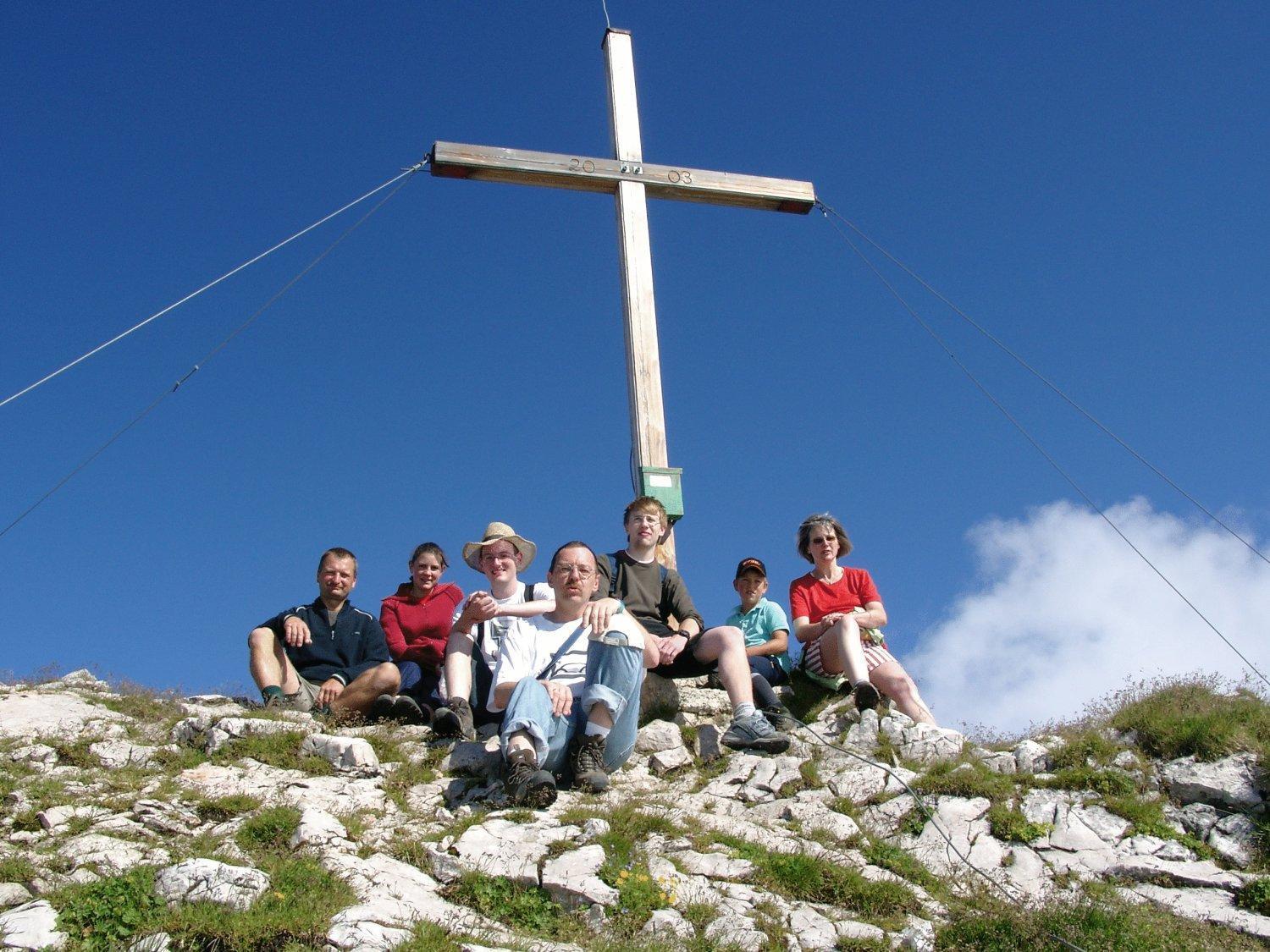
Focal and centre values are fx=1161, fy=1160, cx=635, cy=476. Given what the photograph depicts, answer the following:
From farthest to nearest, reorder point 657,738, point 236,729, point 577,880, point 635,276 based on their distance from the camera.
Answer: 1. point 635,276
2. point 657,738
3. point 236,729
4. point 577,880

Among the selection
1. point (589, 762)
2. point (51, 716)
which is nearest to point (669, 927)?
point (589, 762)

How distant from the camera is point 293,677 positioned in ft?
25.4

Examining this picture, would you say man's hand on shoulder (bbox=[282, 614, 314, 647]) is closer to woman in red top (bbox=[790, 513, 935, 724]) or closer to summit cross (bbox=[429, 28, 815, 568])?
summit cross (bbox=[429, 28, 815, 568])

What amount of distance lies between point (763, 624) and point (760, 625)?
0.9 inches

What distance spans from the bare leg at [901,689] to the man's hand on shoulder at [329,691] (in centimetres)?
353

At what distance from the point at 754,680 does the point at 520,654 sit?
5.81 feet

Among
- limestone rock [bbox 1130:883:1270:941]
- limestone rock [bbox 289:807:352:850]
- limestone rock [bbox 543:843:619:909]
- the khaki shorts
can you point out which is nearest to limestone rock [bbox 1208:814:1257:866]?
limestone rock [bbox 1130:883:1270:941]

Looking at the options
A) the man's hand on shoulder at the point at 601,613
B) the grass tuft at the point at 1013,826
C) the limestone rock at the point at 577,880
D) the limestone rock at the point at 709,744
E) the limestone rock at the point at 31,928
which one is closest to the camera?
the limestone rock at the point at 31,928

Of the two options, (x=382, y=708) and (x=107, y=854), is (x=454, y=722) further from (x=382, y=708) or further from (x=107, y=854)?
(x=107, y=854)

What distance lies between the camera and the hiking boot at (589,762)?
20.4 feet

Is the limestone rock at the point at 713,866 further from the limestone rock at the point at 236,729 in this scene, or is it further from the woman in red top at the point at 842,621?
the limestone rock at the point at 236,729

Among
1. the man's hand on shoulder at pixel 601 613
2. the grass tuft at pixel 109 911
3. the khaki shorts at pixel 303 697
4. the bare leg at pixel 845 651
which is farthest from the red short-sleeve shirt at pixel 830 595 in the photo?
the grass tuft at pixel 109 911

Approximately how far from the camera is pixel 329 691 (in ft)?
25.0

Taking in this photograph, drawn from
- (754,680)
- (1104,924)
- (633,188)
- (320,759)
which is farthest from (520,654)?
(633,188)
